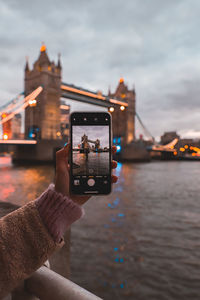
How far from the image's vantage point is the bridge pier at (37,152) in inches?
1268

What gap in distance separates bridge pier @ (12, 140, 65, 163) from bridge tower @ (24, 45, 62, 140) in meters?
4.38

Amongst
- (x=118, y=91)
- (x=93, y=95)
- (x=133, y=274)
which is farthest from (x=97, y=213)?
(x=118, y=91)

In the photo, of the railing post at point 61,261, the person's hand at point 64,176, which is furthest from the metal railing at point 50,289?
the railing post at point 61,261

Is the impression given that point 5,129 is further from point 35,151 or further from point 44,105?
point 35,151

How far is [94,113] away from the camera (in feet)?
3.56

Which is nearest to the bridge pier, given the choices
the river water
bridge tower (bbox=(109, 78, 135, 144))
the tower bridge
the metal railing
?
the tower bridge

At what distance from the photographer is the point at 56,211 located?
77 centimetres

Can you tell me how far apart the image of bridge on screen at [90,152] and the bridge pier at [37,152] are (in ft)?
101

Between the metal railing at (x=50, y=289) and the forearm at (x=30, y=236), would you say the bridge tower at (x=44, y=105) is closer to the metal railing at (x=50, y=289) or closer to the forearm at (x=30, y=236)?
the metal railing at (x=50, y=289)

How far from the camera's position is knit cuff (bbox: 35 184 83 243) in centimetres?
75

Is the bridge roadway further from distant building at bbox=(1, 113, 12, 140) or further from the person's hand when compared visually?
the person's hand

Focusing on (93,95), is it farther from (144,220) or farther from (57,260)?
(57,260)

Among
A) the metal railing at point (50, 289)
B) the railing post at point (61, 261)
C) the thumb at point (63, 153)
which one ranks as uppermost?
the thumb at point (63, 153)

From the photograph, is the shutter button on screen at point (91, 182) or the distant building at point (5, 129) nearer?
the shutter button on screen at point (91, 182)
